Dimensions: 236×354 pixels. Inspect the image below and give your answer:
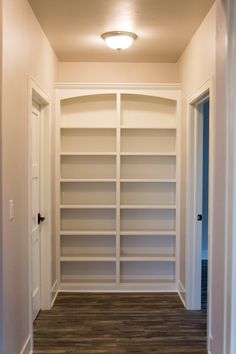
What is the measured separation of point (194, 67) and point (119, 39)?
2.55ft

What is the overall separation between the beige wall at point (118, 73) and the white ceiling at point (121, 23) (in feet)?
0.78

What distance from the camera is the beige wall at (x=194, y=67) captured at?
3023 mm

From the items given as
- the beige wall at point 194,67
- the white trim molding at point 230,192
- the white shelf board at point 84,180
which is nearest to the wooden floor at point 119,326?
the beige wall at point 194,67

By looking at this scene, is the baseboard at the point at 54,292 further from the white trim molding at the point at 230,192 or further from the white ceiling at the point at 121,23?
the white ceiling at the point at 121,23

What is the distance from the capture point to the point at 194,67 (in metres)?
3.65

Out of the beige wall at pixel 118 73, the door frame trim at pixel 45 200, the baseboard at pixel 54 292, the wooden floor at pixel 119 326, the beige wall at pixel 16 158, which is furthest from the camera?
the beige wall at pixel 118 73

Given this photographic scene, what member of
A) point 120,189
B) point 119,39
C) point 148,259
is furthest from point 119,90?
point 148,259

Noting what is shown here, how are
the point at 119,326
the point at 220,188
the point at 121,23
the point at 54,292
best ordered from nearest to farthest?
the point at 220,188 < the point at 121,23 < the point at 119,326 < the point at 54,292

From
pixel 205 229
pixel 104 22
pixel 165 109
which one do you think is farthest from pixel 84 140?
pixel 205 229

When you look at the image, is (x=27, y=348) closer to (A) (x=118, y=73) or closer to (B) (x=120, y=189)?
(B) (x=120, y=189)

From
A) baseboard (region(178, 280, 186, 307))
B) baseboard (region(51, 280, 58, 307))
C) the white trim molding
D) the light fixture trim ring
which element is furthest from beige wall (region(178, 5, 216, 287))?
baseboard (region(51, 280, 58, 307))

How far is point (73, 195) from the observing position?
463 centimetres

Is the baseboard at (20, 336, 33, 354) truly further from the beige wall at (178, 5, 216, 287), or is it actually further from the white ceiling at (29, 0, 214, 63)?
the white ceiling at (29, 0, 214, 63)

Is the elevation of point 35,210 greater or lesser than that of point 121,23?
lesser
